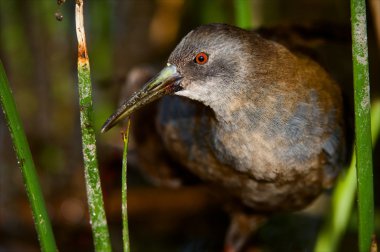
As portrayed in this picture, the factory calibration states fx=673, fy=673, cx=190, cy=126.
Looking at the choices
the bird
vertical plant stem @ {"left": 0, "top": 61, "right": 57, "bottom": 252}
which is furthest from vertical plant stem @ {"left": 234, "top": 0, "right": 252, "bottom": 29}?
vertical plant stem @ {"left": 0, "top": 61, "right": 57, "bottom": 252}

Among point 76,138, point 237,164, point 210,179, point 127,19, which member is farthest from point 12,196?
point 237,164

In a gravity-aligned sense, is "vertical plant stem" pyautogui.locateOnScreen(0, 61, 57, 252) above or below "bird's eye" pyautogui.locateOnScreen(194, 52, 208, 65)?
below

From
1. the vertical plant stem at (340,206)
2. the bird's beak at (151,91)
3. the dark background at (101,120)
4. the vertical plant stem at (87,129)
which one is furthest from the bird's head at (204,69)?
the dark background at (101,120)

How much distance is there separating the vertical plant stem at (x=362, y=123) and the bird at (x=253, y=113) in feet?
1.18

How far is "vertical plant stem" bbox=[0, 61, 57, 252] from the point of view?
140 centimetres

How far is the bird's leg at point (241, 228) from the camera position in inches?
95.7

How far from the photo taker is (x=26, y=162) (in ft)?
4.75

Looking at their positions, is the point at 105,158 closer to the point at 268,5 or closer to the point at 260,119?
the point at 268,5

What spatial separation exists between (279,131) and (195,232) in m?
1.20

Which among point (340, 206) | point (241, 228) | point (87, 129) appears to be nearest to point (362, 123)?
point (87, 129)

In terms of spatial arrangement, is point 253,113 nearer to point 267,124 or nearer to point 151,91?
point 267,124

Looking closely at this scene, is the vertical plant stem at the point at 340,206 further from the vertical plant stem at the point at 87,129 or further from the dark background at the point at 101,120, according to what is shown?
the vertical plant stem at the point at 87,129

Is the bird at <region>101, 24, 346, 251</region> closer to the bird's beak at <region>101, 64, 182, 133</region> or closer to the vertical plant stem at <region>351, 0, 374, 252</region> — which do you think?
the bird's beak at <region>101, 64, 182, 133</region>

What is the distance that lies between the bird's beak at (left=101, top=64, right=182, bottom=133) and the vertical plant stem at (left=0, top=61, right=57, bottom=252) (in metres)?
0.30
